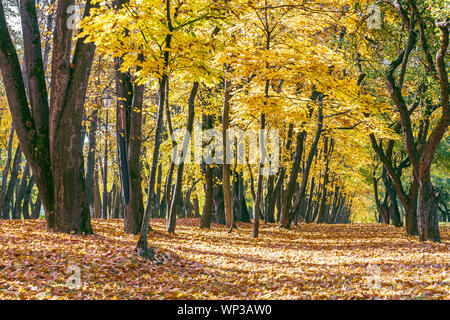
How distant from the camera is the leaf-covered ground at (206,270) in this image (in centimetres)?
598

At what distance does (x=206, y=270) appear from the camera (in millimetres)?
8453

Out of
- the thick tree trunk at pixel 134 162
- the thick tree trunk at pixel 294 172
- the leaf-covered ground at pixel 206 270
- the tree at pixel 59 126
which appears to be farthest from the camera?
the thick tree trunk at pixel 294 172

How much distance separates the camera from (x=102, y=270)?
709 cm

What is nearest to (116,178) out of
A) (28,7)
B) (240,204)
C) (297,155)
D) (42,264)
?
(240,204)

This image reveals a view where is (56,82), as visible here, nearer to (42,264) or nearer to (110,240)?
(110,240)

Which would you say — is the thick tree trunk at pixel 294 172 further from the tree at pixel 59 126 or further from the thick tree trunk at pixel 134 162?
the tree at pixel 59 126

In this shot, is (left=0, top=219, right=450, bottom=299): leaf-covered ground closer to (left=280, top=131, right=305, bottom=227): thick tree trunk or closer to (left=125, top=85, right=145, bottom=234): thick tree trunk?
(left=125, top=85, right=145, bottom=234): thick tree trunk

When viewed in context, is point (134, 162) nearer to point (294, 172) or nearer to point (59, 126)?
point (59, 126)

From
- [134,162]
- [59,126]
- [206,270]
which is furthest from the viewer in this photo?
[134,162]

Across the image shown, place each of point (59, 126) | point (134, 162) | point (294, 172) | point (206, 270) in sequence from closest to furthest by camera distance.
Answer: point (206, 270) < point (59, 126) < point (134, 162) < point (294, 172)

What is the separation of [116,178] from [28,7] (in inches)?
752

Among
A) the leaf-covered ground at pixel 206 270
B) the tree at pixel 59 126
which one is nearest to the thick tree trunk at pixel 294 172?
the leaf-covered ground at pixel 206 270

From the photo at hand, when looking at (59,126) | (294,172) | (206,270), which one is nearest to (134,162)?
(59,126)

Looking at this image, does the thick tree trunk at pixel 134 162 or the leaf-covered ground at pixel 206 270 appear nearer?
the leaf-covered ground at pixel 206 270
